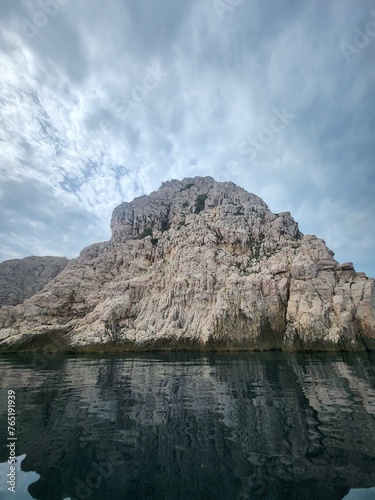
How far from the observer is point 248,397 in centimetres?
2006

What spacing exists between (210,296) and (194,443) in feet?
212

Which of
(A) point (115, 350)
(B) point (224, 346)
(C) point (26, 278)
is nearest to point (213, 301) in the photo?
(B) point (224, 346)

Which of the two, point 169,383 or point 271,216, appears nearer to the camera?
point 169,383

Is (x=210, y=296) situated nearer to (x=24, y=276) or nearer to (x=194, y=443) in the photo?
(x=194, y=443)

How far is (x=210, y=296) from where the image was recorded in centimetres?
7600

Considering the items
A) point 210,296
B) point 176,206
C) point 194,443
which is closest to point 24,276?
point 176,206

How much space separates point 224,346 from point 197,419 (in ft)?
169

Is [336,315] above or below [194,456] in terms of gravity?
above

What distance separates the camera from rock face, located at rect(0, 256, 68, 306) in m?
123

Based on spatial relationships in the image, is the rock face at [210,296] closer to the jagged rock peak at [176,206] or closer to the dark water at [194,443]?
the jagged rock peak at [176,206]

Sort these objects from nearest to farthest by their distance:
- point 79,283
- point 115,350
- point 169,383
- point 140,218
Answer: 1. point 169,383
2. point 115,350
3. point 79,283
4. point 140,218

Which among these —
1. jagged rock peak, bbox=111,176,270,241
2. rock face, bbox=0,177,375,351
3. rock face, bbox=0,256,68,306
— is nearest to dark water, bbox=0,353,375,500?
rock face, bbox=0,177,375,351

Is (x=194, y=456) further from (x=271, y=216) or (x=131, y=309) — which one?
(x=271, y=216)

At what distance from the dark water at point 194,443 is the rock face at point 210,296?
1713 inches
